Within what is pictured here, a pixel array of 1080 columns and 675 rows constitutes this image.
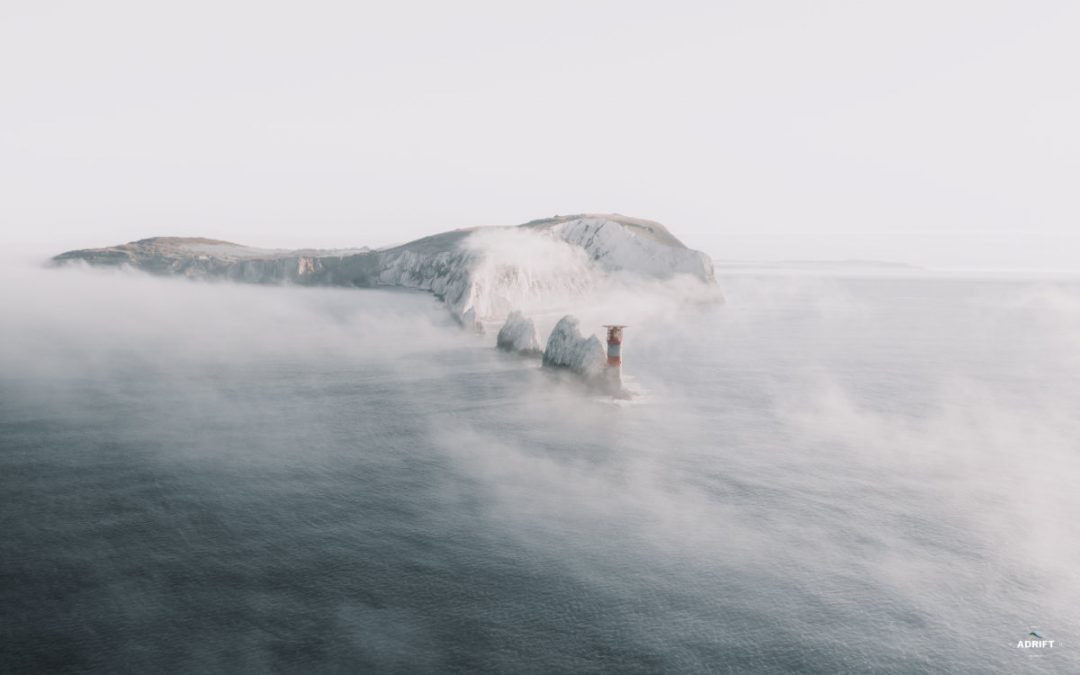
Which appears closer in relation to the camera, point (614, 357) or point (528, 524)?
point (528, 524)

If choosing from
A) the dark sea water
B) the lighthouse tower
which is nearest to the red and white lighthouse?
the lighthouse tower

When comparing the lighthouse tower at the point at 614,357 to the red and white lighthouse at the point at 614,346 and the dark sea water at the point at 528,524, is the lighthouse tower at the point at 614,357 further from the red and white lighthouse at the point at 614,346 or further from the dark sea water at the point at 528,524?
the dark sea water at the point at 528,524

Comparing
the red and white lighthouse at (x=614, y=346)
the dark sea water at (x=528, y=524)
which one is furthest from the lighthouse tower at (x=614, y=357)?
the dark sea water at (x=528, y=524)

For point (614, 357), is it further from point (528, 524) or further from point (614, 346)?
point (528, 524)

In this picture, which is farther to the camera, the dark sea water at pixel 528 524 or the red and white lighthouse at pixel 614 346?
the red and white lighthouse at pixel 614 346

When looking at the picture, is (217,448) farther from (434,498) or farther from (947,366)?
(947,366)

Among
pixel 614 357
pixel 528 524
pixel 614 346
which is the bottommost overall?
pixel 528 524

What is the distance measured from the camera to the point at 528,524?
36.2 meters

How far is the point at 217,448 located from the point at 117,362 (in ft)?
163

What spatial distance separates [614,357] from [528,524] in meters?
40.7

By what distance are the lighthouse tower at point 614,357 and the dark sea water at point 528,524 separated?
167 inches

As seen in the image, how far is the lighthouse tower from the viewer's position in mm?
73188

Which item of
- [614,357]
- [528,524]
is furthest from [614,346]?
[528,524]

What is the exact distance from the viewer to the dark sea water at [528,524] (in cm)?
2552
